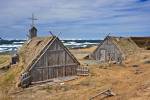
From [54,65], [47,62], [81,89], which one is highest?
[47,62]

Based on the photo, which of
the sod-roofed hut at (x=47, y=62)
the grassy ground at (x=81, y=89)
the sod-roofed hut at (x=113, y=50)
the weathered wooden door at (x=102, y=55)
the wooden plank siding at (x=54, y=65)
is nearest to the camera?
the grassy ground at (x=81, y=89)

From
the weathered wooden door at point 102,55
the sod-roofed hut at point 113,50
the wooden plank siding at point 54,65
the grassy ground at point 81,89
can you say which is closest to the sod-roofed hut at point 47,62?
the wooden plank siding at point 54,65

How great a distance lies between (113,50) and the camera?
48.6 metres

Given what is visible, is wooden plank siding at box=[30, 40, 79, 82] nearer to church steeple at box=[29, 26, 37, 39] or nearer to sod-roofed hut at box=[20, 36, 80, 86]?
sod-roofed hut at box=[20, 36, 80, 86]

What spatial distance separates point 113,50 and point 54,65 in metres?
19.8

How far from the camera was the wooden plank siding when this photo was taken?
29.0m

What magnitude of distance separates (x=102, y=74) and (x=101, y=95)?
1084 centimetres

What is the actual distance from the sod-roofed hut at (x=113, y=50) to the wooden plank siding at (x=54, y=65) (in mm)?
16478

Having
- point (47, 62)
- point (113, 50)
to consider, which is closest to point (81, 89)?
point (47, 62)

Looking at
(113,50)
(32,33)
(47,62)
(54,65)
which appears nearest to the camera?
(47,62)

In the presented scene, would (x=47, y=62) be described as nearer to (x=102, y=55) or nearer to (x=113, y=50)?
(x=113, y=50)

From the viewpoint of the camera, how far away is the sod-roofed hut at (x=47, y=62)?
93.6 feet

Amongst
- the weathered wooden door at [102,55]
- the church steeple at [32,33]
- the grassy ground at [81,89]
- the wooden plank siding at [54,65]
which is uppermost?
the church steeple at [32,33]

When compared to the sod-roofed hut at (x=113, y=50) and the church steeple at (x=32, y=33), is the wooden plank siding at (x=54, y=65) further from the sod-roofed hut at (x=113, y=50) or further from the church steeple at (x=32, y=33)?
the sod-roofed hut at (x=113, y=50)
